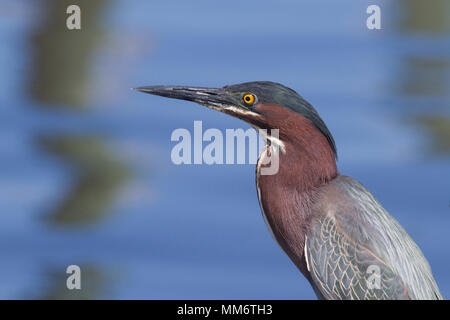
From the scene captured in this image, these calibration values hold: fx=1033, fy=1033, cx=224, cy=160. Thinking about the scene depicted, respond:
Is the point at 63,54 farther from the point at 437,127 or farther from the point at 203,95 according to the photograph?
the point at 203,95

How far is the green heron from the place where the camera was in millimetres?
4469

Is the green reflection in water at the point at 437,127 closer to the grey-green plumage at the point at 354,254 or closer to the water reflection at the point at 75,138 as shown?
the water reflection at the point at 75,138

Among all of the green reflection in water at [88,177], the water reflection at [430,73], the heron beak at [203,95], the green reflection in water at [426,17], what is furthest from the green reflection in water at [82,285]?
the green reflection in water at [426,17]

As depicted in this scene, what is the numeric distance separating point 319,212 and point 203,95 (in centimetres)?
75

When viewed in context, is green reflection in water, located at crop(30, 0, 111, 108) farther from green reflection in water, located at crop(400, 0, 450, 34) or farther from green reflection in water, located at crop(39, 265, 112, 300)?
green reflection in water, located at crop(400, 0, 450, 34)

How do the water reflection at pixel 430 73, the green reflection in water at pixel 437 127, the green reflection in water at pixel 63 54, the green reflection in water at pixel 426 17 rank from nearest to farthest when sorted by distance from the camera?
the green reflection in water at pixel 437 127 < the water reflection at pixel 430 73 < the green reflection in water at pixel 63 54 < the green reflection in water at pixel 426 17

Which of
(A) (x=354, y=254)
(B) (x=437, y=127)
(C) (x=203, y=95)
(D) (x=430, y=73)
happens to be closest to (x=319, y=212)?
(A) (x=354, y=254)

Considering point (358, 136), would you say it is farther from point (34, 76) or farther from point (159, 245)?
point (34, 76)

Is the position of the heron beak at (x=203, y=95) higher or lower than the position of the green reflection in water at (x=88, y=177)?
higher

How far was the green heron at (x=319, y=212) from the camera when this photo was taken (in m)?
4.47

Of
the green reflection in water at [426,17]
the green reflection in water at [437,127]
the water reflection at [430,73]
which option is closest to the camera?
the green reflection in water at [437,127]

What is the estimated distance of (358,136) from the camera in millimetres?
8688
